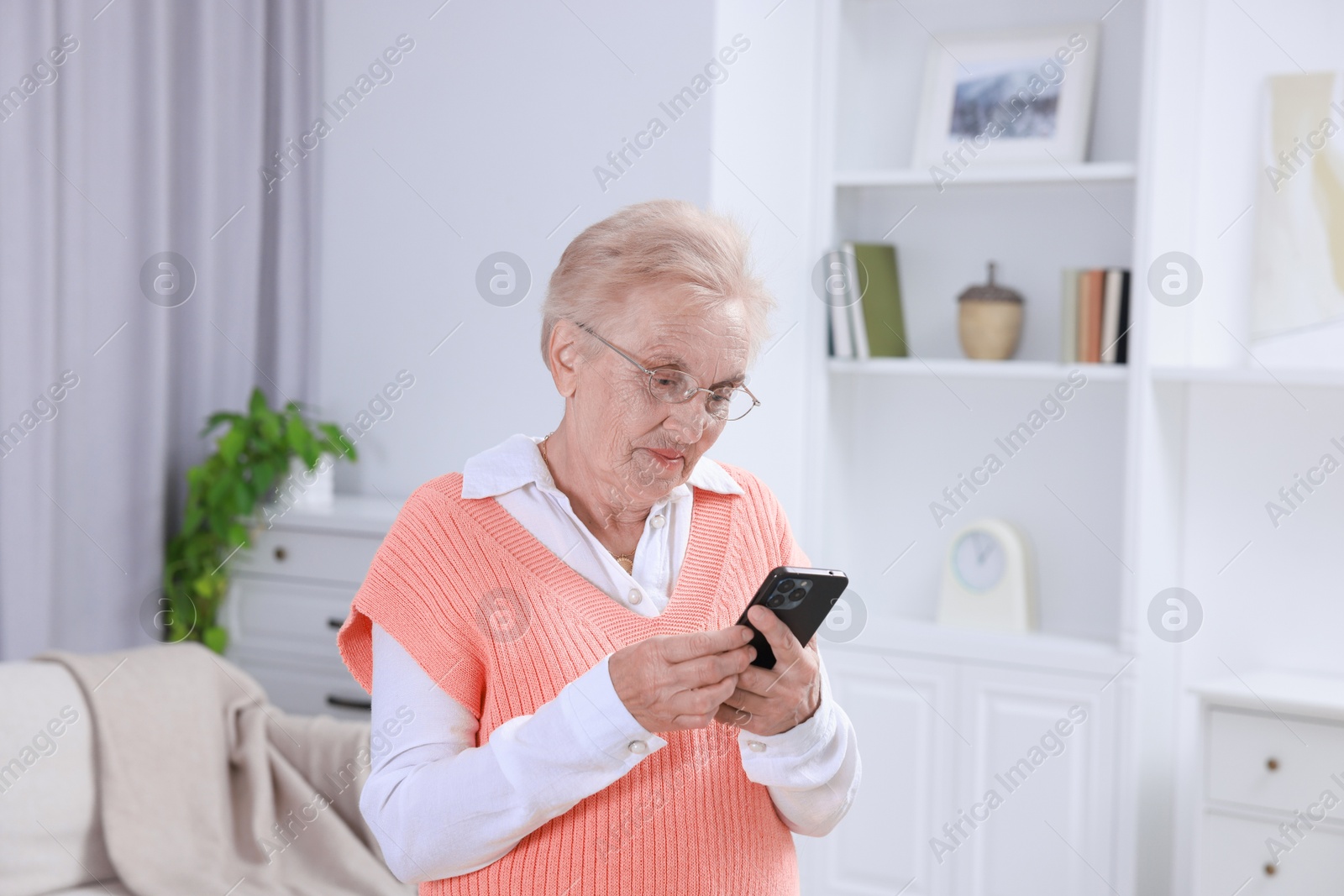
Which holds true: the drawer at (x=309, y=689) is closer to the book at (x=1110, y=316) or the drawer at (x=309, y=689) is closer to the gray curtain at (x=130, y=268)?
the gray curtain at (x=130, y=268)

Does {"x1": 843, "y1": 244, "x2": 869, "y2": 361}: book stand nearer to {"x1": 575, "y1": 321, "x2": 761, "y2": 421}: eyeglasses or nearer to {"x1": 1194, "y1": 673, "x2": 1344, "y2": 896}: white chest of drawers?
{"x1": 1194, "y1": 673, "x2": 1344, "y2": 896}: white chest of drawers

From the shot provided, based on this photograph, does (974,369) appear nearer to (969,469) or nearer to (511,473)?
(969,469)

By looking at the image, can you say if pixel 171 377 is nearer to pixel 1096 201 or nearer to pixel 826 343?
pixel 826 343

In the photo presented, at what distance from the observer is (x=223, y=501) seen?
2.71 meters

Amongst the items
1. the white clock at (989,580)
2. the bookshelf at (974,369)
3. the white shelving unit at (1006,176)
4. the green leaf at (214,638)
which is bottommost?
the green leaf at (214,638)

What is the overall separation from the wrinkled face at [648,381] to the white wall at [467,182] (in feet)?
4.49

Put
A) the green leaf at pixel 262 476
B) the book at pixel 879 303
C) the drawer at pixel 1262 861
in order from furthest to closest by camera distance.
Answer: the book at pixel 879 303 < the green leaf at pixel 262 476 < the drawer at pixel 1262 861

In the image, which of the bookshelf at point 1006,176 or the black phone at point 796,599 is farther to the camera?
the bookshelf at point 1006,176

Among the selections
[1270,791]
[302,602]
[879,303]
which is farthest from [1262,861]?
[302,602]

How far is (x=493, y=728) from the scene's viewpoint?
1126 mm

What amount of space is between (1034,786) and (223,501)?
1.92 meters

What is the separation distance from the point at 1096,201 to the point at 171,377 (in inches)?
88.7

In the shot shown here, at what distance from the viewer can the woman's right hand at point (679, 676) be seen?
3.29 feet

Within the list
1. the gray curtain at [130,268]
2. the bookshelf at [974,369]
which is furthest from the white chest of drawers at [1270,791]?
the gray curtain at [130,268]
